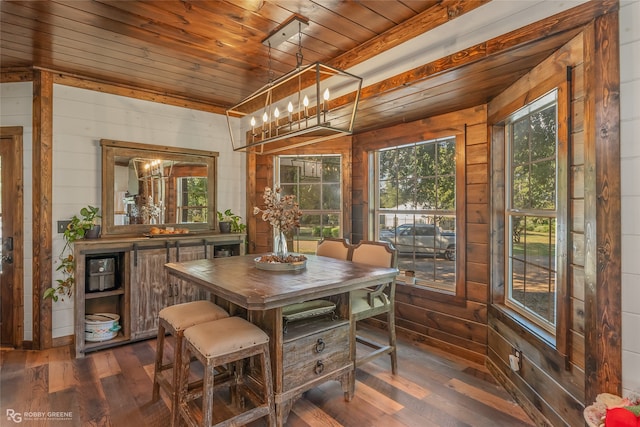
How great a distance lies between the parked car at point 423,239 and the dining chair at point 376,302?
71cm

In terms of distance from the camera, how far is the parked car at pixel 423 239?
3.36 meters

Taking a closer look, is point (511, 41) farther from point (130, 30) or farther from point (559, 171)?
point (130, 30)

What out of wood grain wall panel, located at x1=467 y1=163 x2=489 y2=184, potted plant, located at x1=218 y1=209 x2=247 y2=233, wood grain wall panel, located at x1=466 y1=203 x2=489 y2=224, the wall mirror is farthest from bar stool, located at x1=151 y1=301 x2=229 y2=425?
wood grain wall panel, located at x1=467 y1=163 x2=489 y2=184

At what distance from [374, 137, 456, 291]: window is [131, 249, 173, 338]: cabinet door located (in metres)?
2.37

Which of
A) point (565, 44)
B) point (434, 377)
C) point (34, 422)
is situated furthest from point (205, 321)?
point (565, 44)

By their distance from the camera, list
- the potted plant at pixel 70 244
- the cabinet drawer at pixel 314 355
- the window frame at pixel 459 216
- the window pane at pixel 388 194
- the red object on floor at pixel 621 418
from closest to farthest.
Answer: the red object on floor at pixel 621 418 → the cabinet drawer at pixel 314 355 → the window frame at pixel 459 216 → the potted plant at pixel 70 244 → the window pane at pixel 388 194

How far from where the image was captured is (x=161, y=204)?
3961 millimetres

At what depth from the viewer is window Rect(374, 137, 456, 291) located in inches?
132

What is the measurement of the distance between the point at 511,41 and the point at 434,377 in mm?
2397

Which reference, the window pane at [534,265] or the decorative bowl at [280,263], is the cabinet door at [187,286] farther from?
the window pane at [534,265]

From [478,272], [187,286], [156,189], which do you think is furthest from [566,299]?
[156,189]

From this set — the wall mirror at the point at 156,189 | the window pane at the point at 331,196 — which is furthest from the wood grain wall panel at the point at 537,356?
the wall mirror at the point at 156,189

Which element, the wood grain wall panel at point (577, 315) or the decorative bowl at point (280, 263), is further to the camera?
the decorative bowl at point (280, 263)

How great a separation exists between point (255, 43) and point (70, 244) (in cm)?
262
